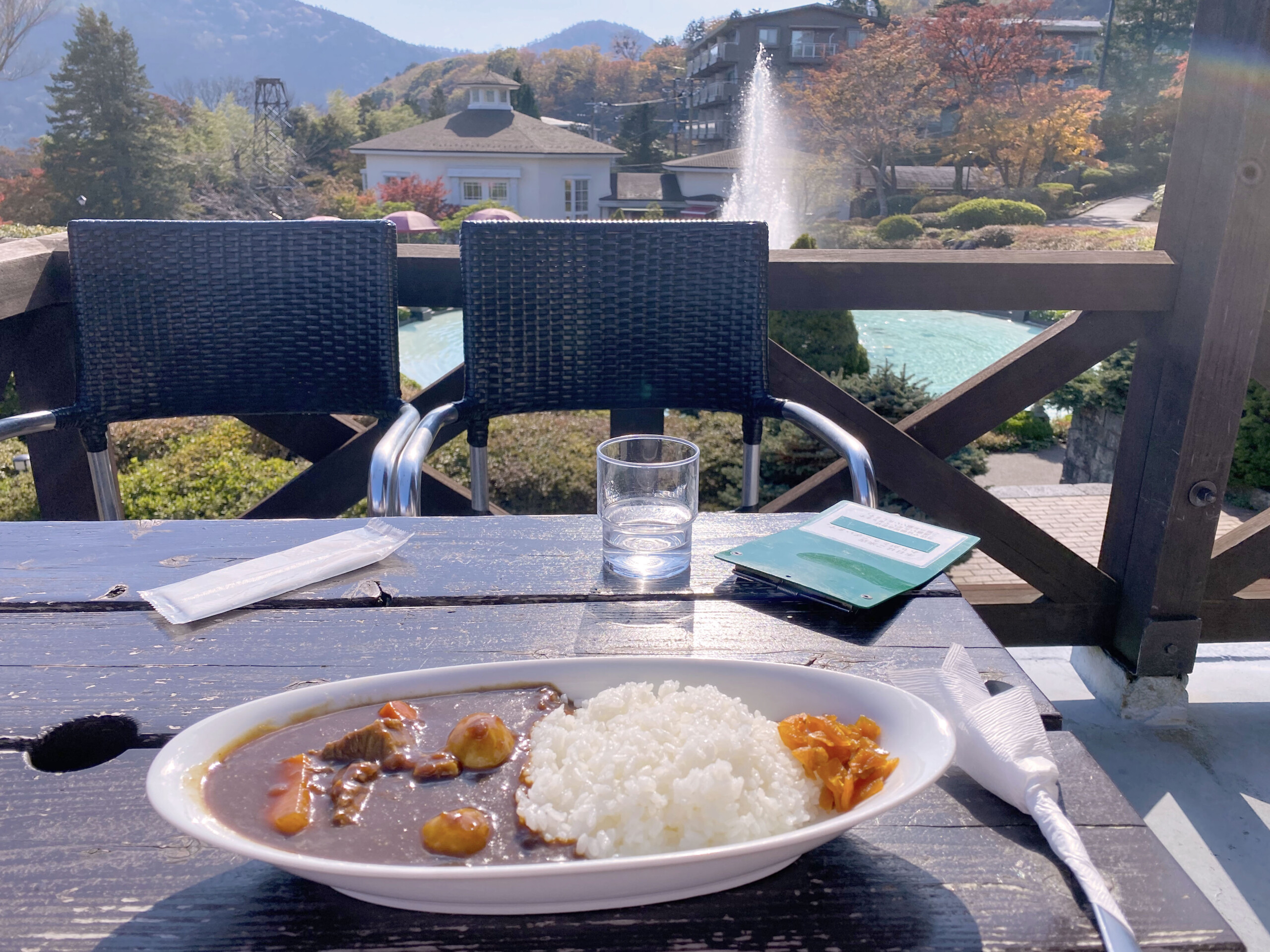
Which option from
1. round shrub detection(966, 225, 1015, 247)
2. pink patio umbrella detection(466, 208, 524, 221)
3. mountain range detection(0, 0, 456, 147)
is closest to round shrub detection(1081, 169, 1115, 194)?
round shrub detection(966, 225, 1015, 247)

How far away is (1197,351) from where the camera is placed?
172 centimetres

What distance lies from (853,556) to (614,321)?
2.83 ft

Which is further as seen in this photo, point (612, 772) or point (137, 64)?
point (137, 64)

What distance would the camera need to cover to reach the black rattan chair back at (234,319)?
1497mm

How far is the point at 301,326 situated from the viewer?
1566 millimetres

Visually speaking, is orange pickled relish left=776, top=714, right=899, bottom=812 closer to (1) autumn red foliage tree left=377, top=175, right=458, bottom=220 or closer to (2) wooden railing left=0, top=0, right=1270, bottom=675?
(2) wooden railing left=0, top=0, right=1270, bottom=675

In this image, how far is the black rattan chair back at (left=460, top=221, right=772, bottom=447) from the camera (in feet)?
5.10

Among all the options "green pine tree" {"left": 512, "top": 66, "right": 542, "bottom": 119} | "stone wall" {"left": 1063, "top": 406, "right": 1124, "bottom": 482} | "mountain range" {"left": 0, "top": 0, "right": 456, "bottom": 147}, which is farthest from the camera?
"mountain range" {"left": 0, "top": 0, "right": 456, "bottom": 147}

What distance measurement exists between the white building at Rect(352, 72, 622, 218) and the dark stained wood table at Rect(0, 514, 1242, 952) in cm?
2824

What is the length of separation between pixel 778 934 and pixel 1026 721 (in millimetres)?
219

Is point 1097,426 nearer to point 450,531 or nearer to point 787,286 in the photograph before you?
point 787,286

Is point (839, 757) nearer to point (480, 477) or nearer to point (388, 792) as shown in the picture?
point (388, 792)

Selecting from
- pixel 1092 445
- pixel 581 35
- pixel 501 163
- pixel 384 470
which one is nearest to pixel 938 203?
pixel 501 163

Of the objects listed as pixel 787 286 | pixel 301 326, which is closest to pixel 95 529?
pixel 301 326
